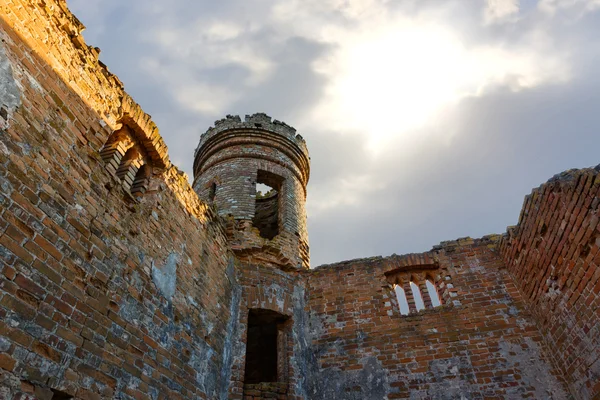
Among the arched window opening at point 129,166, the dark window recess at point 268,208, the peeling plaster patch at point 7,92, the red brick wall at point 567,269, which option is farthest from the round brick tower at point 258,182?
the peeling plaster patch at point 7,92

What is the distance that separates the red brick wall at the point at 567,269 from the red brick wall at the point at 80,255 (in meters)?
4.91

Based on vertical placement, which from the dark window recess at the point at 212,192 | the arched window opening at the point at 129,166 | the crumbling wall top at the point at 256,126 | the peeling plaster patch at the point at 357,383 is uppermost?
the crumbling wall top at the point at 256,126

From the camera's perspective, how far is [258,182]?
10.1m

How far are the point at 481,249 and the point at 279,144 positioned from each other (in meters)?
5.67

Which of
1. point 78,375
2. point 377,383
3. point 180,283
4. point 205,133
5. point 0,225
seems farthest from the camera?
point 205,133

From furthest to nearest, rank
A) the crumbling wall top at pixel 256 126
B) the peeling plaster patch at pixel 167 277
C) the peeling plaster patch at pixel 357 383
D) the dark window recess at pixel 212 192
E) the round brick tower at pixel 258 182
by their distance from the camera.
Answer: the crumbling wall top at pixel 256 126
the dark window recess at pixel 212 192
the round brick tower at pixel 258 182
the peeling plaster patch at pixel 357 383
the peeling plaster patch at pixel 167 277

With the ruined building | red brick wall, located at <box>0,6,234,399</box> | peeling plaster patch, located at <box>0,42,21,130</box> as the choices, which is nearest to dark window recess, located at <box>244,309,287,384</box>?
the ruined building

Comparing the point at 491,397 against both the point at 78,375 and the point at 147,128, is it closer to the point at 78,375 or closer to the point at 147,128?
the point at 78,375

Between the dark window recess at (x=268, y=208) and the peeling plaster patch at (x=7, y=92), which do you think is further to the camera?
the dark window recess at (x=268, y=208)

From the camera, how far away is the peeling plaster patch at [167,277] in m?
4.84

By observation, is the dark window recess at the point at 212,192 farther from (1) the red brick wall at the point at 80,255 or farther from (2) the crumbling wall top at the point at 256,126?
(1) the red brick wall at the point at 80,255

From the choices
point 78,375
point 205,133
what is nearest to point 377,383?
point 78,375

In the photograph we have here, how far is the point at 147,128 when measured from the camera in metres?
5.20

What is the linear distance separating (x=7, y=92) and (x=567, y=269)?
254 inches
